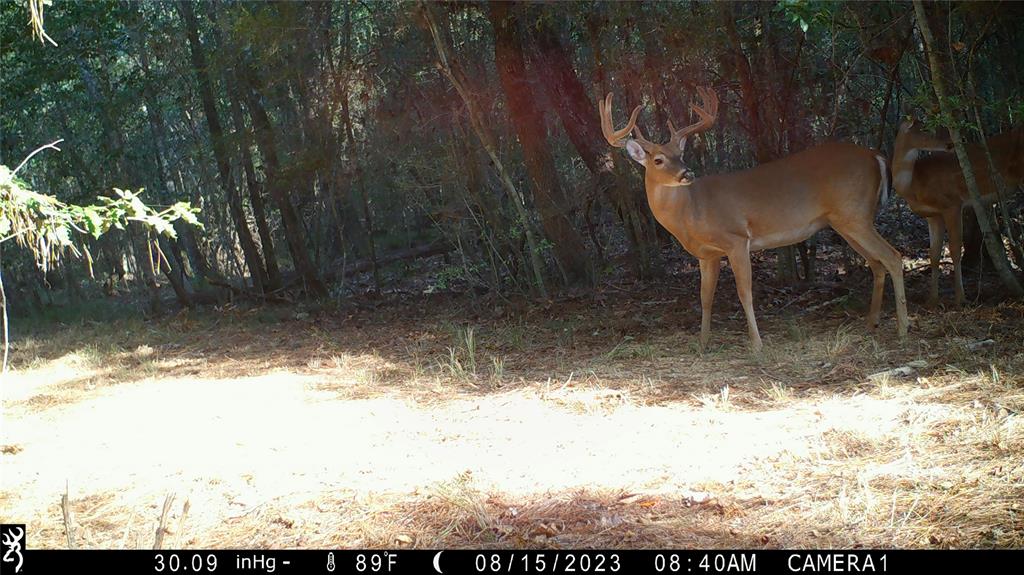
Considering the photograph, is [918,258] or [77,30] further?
[77,30]

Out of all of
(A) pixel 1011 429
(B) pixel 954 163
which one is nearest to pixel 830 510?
(A) pixel 1011 429

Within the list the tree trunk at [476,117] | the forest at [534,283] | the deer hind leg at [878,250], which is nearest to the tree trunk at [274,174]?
the forest at [534,283]

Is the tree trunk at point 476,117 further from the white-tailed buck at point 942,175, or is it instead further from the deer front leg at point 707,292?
the white-tailed buck at point 942,175

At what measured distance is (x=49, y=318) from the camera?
583 inches

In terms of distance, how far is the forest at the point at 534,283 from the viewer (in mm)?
3854

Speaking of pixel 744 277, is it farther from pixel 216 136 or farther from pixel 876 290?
pixel 216 136

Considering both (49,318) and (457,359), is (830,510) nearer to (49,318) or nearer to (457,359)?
(457,359)

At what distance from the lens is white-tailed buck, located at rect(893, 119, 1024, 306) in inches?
301

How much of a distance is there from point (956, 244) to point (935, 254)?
20cm

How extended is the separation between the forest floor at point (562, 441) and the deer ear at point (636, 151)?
4.68 ft

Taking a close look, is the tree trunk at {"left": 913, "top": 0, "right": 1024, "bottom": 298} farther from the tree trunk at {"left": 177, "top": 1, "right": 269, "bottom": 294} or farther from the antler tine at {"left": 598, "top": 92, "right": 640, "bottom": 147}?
the tree trunk at {"left": 177, "top": 1, "right": 269, "bottom": 294}

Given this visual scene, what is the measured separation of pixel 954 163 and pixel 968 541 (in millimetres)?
5374

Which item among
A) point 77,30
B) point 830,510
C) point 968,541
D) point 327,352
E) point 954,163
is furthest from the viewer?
point 77,30
